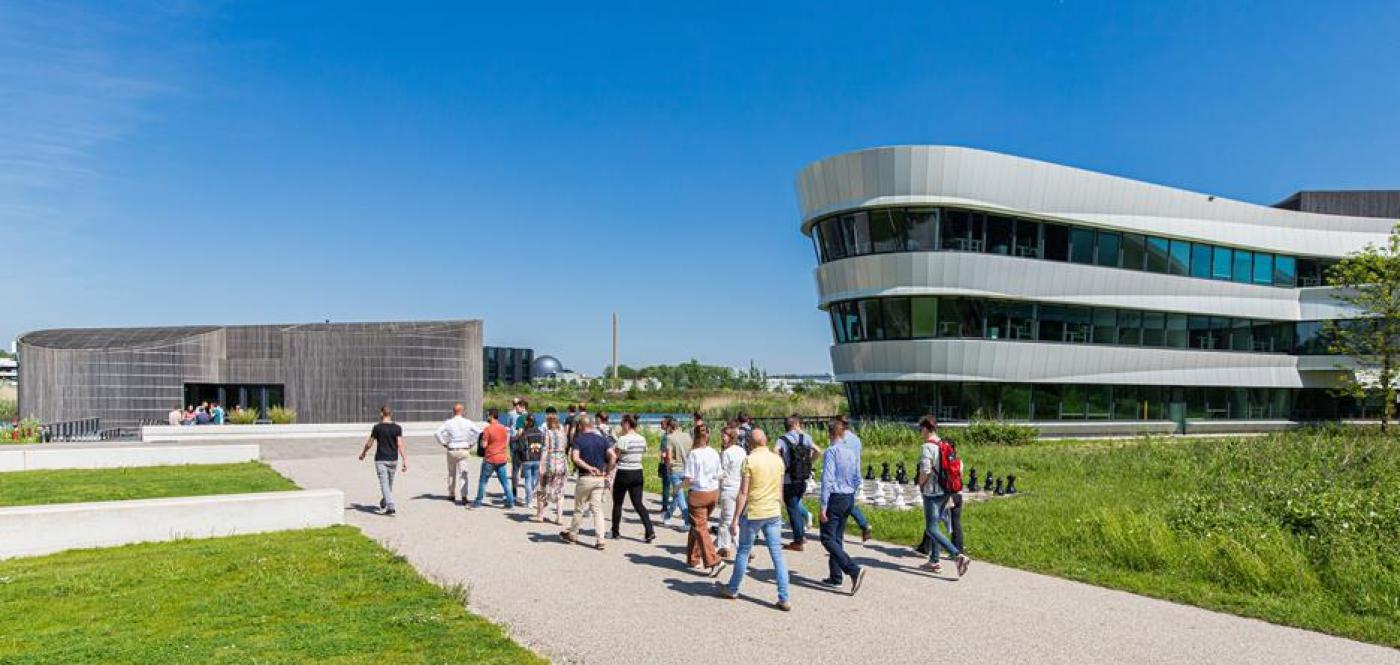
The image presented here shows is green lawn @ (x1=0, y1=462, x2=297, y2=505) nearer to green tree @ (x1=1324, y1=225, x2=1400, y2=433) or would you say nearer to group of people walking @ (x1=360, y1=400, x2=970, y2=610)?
group of people walking @ (x1=360, y1=400, x2=970, y2=610)

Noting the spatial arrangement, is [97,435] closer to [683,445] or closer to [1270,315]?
[683,445]

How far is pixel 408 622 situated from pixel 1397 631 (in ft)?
28.4

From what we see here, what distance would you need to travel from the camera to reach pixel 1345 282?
3759 cm

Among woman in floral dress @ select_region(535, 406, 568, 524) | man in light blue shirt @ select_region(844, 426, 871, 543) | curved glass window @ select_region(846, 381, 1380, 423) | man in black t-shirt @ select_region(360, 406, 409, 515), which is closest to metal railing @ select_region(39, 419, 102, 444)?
man in black t-shirt @ select_region(360, 406, 409, 515)

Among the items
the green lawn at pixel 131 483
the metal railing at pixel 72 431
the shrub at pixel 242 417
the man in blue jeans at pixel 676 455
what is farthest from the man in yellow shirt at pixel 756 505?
the shrub at pixel 242 417

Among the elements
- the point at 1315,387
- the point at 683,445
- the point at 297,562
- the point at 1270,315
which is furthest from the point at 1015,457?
the point at 1315,387

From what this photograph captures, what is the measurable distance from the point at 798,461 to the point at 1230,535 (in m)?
5.30

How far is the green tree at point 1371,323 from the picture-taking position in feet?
119

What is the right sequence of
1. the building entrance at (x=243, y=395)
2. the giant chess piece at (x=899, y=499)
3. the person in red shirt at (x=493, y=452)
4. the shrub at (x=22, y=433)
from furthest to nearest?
the building entrance at (x=243, y=395) < the shrub at (x=22, y=433) < the giant chess piece at (x=899, y=499) < the person in red shirt at (x=493, y=452)

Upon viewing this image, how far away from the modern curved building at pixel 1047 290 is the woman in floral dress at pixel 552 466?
20776 millimetres

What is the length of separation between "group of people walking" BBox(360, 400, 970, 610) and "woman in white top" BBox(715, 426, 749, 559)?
0.04 ft

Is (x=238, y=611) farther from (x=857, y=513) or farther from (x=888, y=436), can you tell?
(x=888, y=436)

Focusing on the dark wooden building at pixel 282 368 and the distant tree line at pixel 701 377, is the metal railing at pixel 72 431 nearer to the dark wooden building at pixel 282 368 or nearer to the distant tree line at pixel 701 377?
the dark wooden building at pixel 282 368

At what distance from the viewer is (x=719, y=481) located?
1062cm
